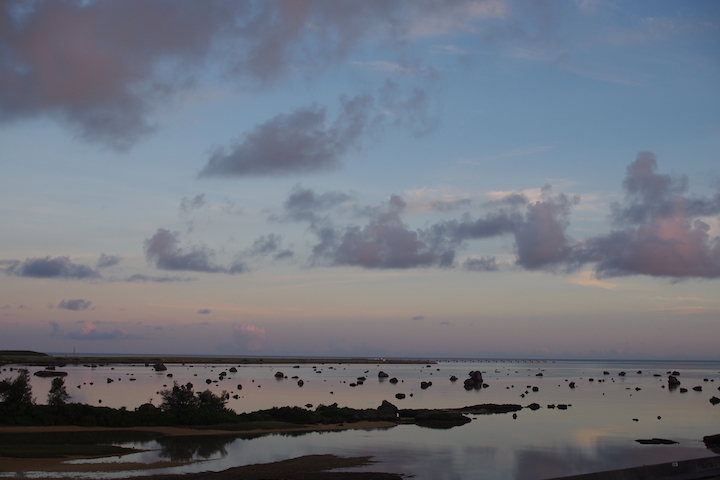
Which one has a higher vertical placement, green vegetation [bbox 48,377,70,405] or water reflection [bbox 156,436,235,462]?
green vegetation [bbox 48,377,70,405]

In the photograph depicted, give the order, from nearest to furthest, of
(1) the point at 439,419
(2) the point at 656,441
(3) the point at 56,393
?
(2) the point at 656,441, (3) the point at 56,393, (1) the point at 439,419

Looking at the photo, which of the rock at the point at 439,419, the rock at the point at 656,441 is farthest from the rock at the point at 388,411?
the rock at the point at 656,441

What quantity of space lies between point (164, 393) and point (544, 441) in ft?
102

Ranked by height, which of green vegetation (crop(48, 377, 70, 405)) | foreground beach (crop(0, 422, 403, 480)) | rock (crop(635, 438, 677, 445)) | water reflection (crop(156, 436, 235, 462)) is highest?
green vegetation (crop(48, 377, 70, 405))

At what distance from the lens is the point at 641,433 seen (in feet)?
164

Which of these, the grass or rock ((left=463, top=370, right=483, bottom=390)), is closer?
the grass

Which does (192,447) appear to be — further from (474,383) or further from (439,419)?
(474,383)

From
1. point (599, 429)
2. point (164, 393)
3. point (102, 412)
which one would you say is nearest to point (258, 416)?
point (164, 393)

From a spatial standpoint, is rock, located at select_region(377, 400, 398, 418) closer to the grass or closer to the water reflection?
the water reflection

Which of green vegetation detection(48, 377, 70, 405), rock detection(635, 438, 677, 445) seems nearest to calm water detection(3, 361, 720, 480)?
rock detection(635, 438, 677, 445)

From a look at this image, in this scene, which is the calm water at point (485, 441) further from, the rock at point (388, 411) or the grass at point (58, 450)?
the rock at point (388, 411)

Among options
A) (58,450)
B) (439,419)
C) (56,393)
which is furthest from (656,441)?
(56,393)

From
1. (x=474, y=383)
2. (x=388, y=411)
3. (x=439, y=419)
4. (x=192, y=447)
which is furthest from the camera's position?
(x=474, y=383)

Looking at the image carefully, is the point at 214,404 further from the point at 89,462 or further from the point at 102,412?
the point at 89,462
